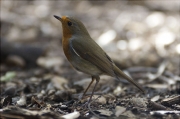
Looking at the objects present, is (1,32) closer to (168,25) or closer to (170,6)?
(168,25)

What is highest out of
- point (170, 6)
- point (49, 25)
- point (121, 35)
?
point (170, 6)

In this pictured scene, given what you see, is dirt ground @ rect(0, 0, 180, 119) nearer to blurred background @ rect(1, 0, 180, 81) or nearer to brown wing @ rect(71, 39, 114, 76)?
blurred background @ rect(1, 0, 180, 81)

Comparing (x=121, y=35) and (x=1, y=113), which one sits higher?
(x=121, y=35)

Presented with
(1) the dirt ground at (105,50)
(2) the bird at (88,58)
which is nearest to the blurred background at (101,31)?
(1) the dirt ground at (105,50)

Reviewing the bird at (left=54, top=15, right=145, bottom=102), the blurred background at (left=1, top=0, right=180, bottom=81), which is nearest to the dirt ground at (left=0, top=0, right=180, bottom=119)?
the blurred background at (left=1, top=0, right=180, bottom=81)

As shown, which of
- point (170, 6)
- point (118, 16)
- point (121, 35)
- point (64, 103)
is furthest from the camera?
point (170, 6)

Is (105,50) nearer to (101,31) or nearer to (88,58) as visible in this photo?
(101,31)

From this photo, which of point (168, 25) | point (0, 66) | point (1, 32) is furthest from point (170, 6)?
point (0, 66)
